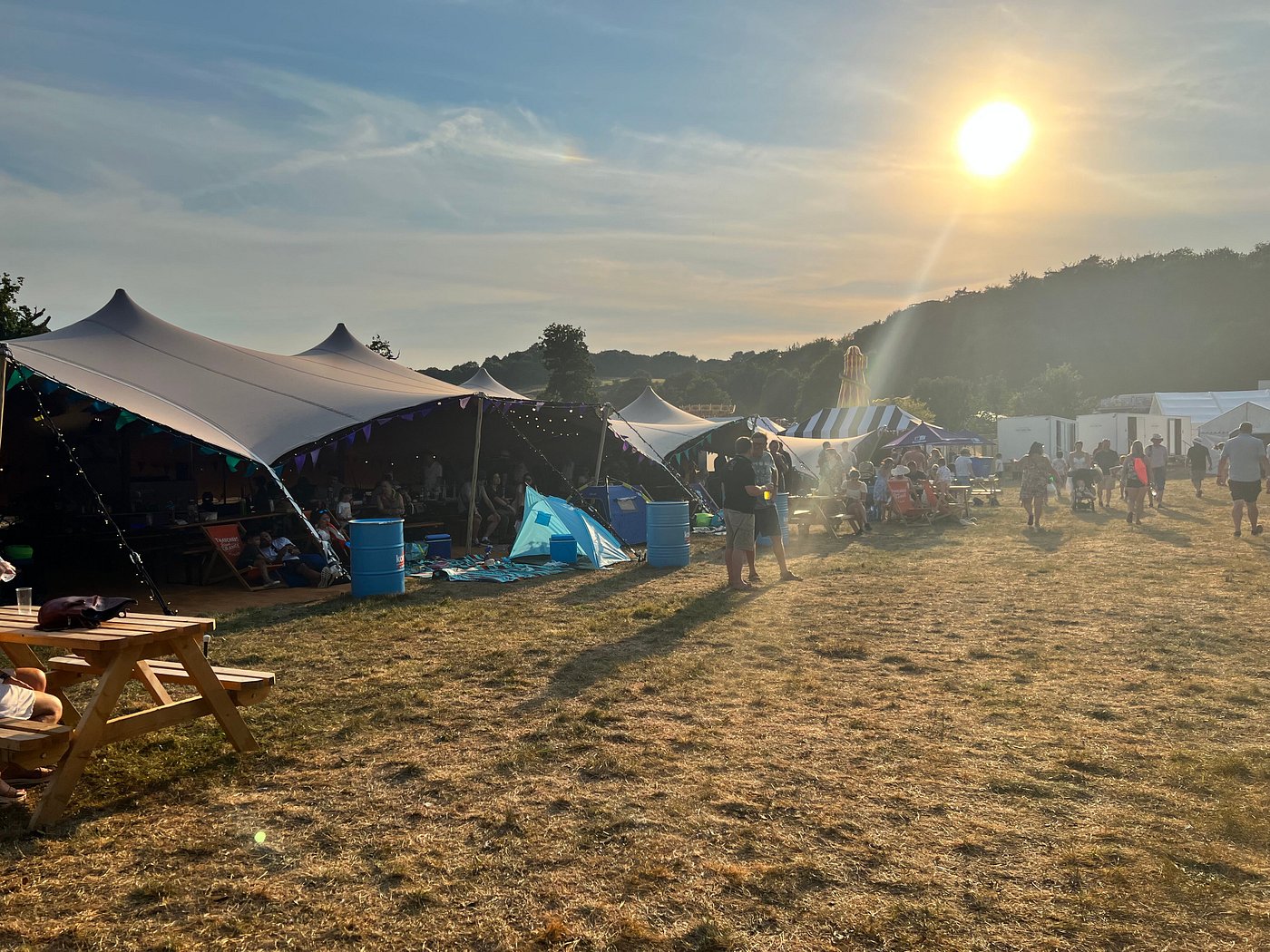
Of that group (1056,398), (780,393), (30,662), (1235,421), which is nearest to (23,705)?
(30,662)

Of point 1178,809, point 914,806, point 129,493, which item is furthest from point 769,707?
point 129,493

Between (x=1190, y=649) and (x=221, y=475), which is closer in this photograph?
(x=1190, y=649)

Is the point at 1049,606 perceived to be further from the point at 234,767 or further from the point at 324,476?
the point at 324,476

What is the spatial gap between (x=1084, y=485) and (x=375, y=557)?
46.0 feet

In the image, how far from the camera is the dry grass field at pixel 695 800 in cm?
258

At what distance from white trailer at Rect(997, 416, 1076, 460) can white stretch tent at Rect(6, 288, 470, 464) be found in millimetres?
25988

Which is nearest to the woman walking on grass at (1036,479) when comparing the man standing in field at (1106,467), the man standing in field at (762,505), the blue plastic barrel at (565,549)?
the man standing in field at (1106,467)

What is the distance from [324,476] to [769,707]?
1033 centimetres

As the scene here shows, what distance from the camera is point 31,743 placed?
305cm

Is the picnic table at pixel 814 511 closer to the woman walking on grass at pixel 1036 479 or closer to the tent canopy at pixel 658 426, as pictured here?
the tent canopy at pixel 658 426

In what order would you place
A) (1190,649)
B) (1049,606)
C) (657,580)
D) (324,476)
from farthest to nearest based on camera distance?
1. (324,476)
2. (657,580)
3. (1049,606)
4. (1190,649)

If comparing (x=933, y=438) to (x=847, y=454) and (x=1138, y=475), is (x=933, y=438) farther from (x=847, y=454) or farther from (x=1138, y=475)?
(x=1138, y=475)

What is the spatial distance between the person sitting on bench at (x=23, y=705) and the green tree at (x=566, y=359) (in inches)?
2384

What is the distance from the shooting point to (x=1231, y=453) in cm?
1133
